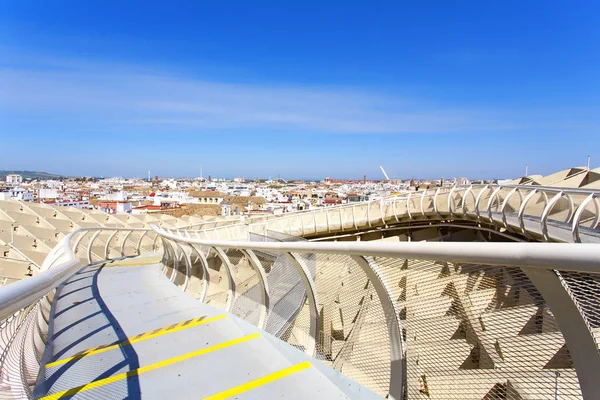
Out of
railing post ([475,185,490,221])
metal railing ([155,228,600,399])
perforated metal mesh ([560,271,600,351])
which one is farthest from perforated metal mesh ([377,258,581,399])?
railing post ([475,185,490,221])

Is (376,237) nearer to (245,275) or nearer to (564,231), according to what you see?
(564,231)

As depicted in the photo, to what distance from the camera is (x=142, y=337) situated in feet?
12.5

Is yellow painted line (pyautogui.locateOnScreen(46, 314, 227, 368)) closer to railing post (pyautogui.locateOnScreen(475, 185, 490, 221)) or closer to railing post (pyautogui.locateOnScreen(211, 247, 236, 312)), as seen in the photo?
railing post (pyautogui.locateOnScreen(211, 247, 236, 312))

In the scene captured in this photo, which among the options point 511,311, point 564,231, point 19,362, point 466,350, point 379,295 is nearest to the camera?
point 511,311

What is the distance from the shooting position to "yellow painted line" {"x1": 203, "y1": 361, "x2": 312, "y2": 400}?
2.59 meters

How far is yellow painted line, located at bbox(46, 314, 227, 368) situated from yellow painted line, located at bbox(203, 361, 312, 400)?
56.7 inches

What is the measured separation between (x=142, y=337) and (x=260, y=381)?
1.64 meters

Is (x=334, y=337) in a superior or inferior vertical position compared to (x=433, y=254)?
inferior

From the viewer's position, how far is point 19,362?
100.0 inches

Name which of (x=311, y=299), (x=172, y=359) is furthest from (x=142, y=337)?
(x=311, y=299)

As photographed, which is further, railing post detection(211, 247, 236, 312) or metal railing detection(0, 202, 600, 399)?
railing post detection(211, 247, 236, 312)

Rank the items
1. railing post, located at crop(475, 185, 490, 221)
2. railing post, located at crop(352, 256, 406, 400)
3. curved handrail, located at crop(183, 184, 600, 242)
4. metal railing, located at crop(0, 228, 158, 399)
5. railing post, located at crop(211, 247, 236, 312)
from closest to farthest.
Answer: metal railing, located at crop(0, 228, 158, 399)
railing post, located at crop(352, 256, 406, 400)
railing post, located at crop(211, 247, 236, 312)
curved handrail, located at crop(183, 184, 600, 242)
railing post, located at crop(475, 185, 490, 221)

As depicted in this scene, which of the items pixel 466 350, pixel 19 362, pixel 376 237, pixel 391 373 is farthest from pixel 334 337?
pixel 376 237

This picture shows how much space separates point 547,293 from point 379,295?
3.38 feet
